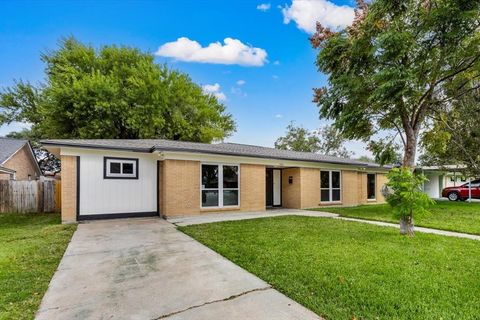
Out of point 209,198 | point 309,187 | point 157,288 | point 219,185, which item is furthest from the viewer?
point 309,187

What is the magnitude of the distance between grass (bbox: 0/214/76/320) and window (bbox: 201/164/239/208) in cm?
475

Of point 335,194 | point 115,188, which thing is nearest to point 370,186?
point 335,194

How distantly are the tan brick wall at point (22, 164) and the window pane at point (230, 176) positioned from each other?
13.0 meters

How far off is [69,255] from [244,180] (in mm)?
7457

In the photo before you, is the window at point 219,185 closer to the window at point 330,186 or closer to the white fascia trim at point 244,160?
the white fascia trim at point 244,160

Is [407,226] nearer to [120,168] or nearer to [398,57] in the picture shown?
[398,57]

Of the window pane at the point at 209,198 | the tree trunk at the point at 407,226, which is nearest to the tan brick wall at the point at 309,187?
the window pane at the point at 209,198

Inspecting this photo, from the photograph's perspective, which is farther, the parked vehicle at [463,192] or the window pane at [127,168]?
the parked vehicle at [463,192]

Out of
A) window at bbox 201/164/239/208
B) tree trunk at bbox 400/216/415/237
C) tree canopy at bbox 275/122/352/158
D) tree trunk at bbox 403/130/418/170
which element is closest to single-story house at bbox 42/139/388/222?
window at bbox 201/164/239/208

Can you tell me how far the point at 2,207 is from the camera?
11344 millimetres

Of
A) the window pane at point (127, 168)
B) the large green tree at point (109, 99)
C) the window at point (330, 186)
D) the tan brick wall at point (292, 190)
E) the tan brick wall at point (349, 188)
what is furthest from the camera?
the large green tree at point (109, 99)

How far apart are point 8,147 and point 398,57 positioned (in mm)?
21306

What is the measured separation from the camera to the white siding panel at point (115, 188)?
9195 millimetres

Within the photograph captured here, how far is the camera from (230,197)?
11.3m
